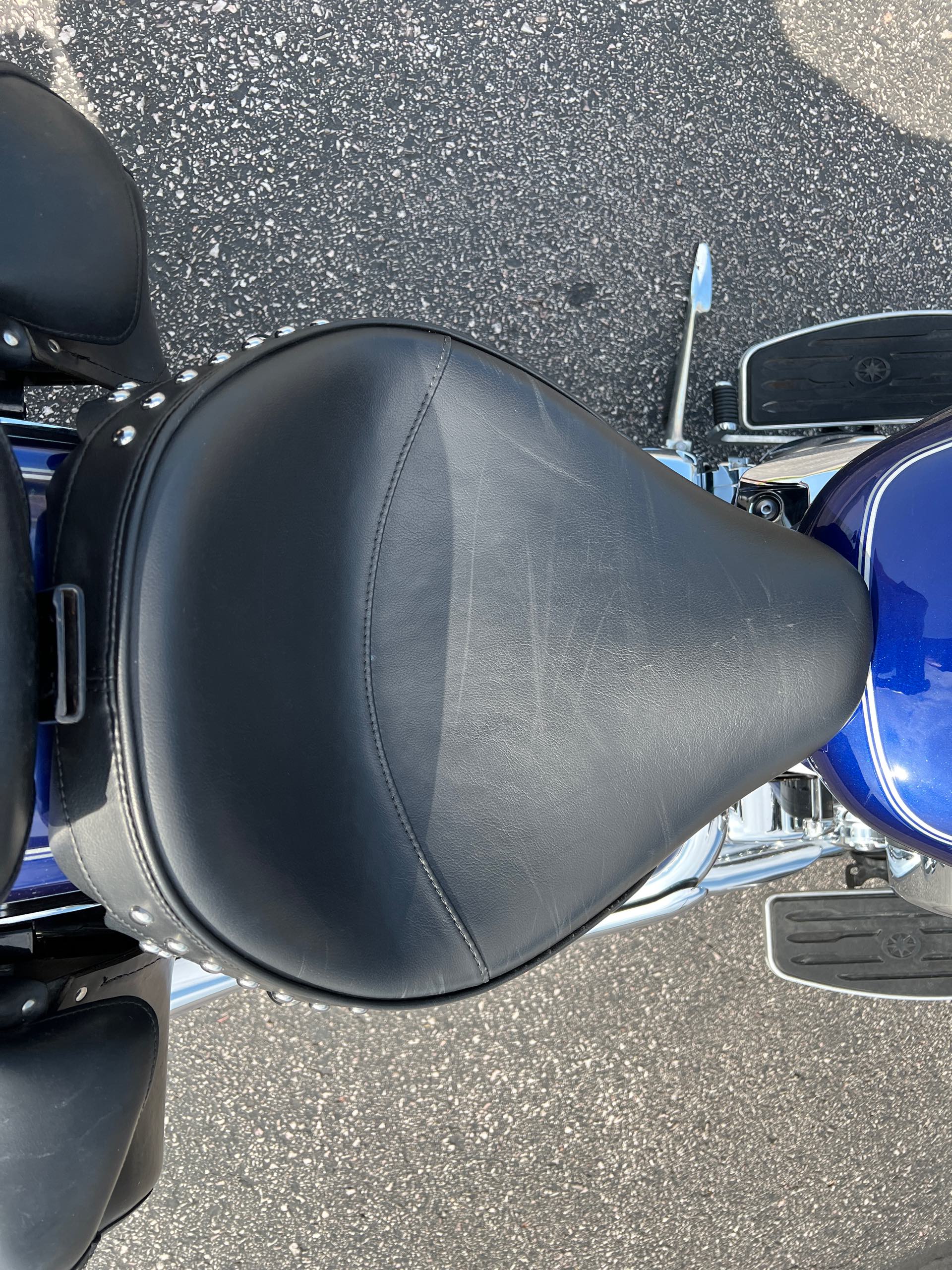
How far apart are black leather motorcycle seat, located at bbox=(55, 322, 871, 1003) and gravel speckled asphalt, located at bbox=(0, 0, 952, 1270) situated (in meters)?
0.72

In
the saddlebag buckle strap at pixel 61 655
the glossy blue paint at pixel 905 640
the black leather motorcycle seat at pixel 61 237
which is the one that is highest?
the black leather motorcycle seat at pixel 61 237

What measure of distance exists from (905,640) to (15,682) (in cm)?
75

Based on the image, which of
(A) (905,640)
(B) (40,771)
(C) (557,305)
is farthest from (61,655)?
(C) (557,305)

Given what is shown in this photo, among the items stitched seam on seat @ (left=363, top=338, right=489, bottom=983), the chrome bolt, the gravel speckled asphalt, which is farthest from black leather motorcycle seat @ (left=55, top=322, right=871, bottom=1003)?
the gravel speckled asphalt

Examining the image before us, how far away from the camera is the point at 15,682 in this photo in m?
0.49

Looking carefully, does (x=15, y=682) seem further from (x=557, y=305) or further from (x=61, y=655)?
(x=557, y=305)

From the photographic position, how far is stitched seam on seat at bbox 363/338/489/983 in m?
0.63

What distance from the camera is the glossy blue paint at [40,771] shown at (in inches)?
25.0

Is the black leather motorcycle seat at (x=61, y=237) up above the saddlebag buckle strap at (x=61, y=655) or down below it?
above

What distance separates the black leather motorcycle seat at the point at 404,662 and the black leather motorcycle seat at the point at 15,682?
1.7 inches

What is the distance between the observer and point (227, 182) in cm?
130

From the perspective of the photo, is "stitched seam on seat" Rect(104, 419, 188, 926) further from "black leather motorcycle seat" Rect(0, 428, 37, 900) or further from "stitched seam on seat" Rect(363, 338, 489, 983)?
"stitched seam on seat" Rect(363, 338, 489, 983)

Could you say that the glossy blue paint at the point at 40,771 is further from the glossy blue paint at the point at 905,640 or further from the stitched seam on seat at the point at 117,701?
the glossy blue paint at the point at 905,640

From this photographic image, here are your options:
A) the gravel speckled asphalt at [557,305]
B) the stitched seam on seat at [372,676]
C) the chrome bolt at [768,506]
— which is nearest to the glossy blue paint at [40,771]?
the stitched seam on seat at [372,676]
